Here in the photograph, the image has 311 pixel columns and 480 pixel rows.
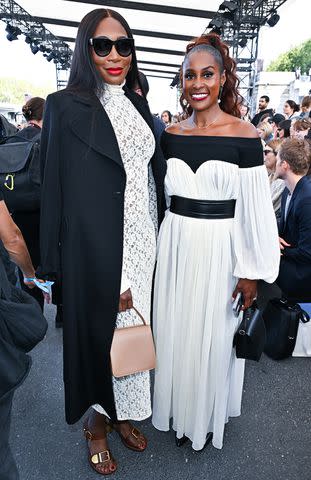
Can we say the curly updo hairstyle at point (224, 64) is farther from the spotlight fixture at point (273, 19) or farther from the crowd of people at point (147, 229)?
the spotlight fixture at point (273, 19)

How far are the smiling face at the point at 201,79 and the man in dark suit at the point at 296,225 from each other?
1556mm

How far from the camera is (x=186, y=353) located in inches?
69.4

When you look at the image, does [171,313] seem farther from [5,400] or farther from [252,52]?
[252,52]

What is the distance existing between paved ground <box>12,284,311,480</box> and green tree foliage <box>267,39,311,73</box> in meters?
67.1

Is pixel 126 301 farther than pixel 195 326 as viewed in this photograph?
No

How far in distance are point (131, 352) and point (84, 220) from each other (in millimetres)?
560

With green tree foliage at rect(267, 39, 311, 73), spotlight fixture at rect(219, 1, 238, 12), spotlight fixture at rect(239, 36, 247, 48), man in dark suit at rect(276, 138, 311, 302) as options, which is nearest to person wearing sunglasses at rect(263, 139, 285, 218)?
man in dark suit at rect(276, 138, 311, 302)

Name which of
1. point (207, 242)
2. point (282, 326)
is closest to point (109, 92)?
point (207, 242)

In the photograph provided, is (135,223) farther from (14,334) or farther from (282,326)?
(282,326)

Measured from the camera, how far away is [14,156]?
2.19 meters

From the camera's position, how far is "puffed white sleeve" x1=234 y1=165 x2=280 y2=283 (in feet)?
5.09

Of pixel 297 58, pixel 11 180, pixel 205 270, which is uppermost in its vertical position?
pixel 297 58

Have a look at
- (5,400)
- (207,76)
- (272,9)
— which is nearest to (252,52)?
(272,9)

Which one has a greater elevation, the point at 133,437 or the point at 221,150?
the point at 221,150
